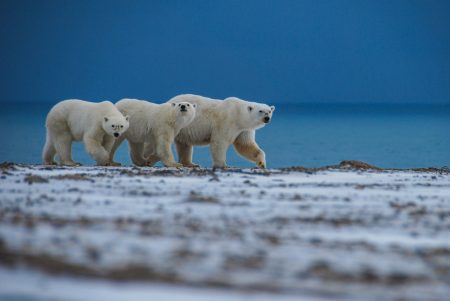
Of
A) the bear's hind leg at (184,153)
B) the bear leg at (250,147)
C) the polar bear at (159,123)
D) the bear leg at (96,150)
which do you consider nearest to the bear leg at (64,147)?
the bear leg at (96,150)

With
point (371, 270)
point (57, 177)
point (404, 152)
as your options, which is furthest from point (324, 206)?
point (404, 152)

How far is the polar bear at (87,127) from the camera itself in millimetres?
12508

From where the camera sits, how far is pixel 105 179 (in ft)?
31.1

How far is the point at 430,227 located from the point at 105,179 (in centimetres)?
397

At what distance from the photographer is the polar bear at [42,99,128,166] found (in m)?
12.5

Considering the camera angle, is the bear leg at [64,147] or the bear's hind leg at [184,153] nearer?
the bear leg at [64,147]

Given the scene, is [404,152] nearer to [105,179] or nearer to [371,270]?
[105,179]

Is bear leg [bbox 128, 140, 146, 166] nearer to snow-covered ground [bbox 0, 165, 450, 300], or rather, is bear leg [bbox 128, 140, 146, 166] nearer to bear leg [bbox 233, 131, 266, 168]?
bear leg [bbox 233, 131, 266, 168]

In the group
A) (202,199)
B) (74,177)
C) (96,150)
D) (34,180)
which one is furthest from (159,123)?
(202,199)

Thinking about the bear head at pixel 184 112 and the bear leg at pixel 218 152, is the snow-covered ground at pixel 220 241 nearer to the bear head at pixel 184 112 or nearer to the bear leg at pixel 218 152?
the bear head at pixel 184 112

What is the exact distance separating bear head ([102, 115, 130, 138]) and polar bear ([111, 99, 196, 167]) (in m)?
0.91

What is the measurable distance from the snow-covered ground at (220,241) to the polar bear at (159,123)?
14.1 feet

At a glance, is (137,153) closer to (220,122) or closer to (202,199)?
(220,122)

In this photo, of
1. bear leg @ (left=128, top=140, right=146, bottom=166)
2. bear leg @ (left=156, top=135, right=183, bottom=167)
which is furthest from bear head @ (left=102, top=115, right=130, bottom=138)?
bear leg @ (left=128, top=140, right=146, bottom=166)
